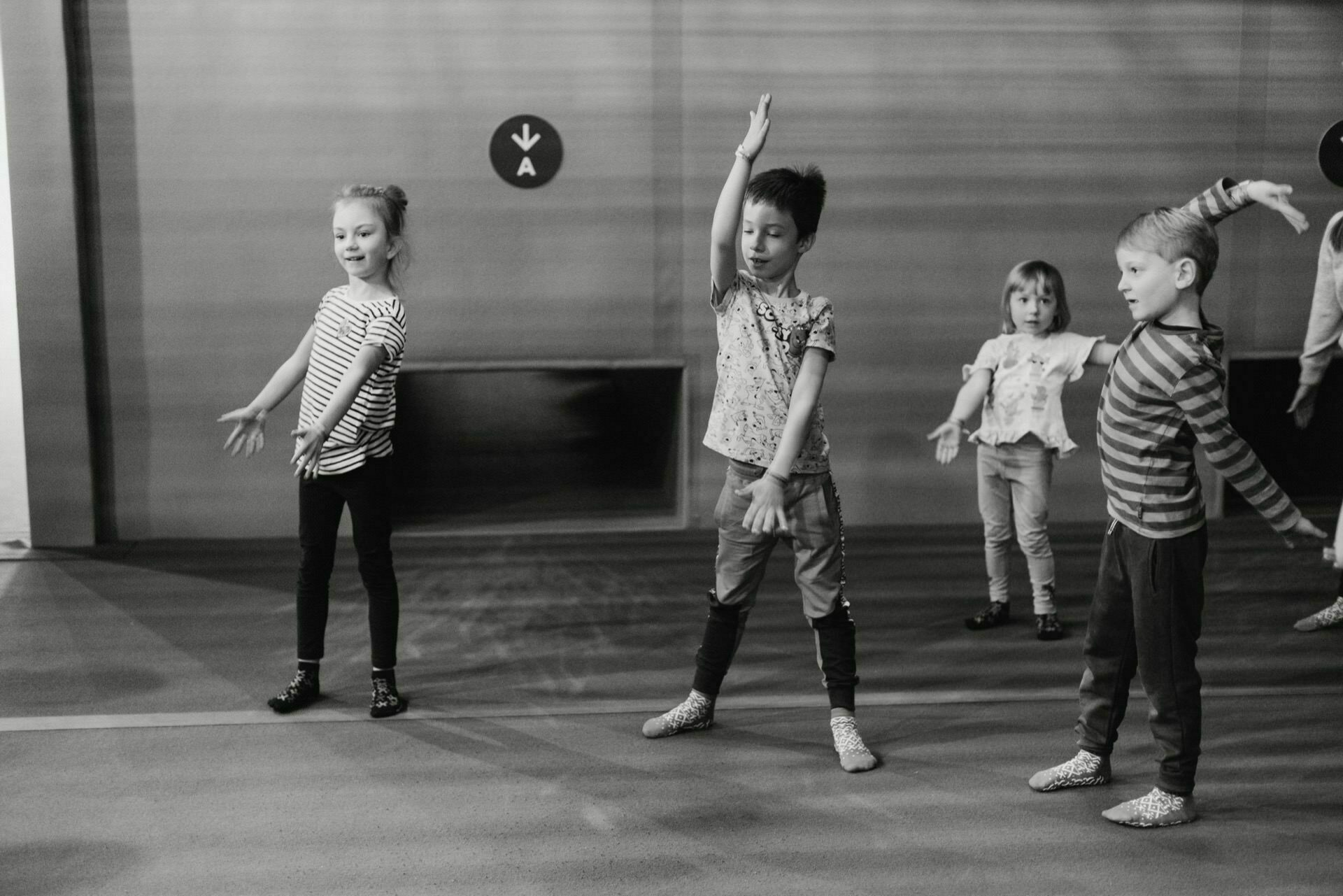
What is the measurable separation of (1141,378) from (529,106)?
3.26m

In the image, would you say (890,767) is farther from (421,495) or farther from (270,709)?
(421,495)

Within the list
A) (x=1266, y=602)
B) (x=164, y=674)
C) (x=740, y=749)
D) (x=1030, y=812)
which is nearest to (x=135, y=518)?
(x=164, y=674)

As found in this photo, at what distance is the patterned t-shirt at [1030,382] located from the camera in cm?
372

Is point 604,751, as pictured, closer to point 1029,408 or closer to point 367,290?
point 367,290

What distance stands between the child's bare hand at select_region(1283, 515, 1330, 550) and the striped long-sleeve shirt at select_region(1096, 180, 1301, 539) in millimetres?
17

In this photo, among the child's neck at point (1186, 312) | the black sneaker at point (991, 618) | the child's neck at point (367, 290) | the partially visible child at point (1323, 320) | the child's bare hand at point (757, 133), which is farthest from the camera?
the black sneaker at point (991, 618)

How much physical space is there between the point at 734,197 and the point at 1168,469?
1.04 metres

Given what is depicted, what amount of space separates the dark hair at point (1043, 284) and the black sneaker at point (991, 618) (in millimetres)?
876

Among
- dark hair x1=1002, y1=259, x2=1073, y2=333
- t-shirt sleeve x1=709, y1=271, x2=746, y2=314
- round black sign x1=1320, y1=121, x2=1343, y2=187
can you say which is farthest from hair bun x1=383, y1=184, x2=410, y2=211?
round black sign x1=1320, y1=121, x2=1343, y2=187

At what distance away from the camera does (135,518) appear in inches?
201

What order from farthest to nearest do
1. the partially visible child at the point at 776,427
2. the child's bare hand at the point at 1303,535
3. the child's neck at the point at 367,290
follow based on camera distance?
1. the child's neck at the point at 367,290
2. the partially visible child at the point at 776,427
3. the child's bare hand at the point at 1303,535

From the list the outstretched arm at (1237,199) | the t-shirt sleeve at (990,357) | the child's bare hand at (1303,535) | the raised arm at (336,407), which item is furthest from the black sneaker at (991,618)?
the raised arm at (336,407)

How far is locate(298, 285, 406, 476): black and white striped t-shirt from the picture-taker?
10.1 feet

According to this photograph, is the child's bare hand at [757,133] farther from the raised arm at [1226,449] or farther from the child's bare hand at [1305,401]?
the child's bare hand at [1305,401]
